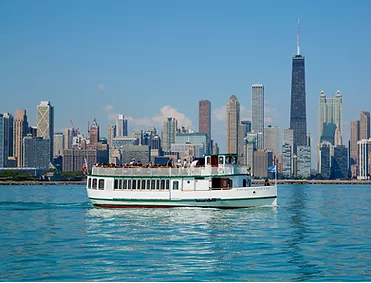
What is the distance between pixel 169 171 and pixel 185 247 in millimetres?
26714

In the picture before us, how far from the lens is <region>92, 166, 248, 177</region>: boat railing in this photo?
62188 mm

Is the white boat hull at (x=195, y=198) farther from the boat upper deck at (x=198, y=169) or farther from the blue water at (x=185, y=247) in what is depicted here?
the boat upper deck at (x=198, y=169)

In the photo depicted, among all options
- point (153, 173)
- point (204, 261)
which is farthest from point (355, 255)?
point (153, 173)

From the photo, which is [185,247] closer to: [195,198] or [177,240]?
[177,240]

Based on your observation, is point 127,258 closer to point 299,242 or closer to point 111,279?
point 111,279

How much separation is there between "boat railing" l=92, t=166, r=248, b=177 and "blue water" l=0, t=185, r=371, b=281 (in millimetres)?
→ 4401

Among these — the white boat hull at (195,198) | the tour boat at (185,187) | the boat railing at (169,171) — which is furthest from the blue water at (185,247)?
the boat railing at (169,171)

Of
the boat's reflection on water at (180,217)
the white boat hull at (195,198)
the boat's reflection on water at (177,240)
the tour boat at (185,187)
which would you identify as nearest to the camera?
the boat's reflection on water at (177,240)

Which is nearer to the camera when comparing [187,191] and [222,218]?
[222,218]

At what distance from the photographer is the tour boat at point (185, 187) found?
2410 inches

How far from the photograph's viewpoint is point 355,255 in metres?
35.4

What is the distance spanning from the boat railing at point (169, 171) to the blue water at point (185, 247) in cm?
440

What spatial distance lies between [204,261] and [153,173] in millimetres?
31858

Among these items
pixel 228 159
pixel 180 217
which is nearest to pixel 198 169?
pixel 228 159
